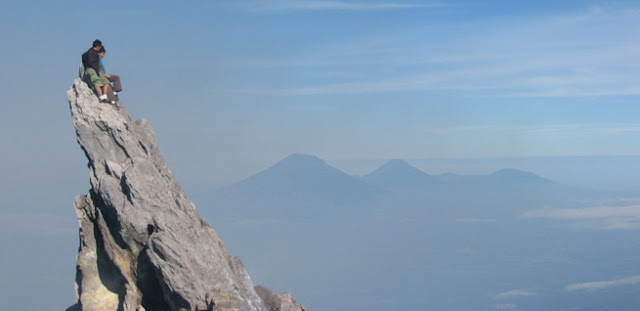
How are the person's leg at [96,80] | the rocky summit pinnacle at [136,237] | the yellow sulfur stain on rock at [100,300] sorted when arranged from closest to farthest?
1. the rocky summit pinnacle at [136,237]
2. the yellow sulfur stain on rock at [100,300]
3. the person's leg at [96,80]

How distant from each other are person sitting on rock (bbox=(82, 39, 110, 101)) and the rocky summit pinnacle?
1.72ft

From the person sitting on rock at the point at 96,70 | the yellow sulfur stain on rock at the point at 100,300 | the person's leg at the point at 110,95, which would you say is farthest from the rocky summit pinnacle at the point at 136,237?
the person sitting on rock at the point at 96,70

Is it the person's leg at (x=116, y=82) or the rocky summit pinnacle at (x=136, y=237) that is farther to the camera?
the person's leg at (x=116, y=82)

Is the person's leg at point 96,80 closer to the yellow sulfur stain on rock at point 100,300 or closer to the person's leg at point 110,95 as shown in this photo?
the person's leg at point 110,95

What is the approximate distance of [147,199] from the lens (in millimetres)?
31703

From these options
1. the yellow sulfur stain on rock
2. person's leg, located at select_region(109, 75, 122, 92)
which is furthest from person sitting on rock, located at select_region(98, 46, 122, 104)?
the yellow sulfur stain on rock

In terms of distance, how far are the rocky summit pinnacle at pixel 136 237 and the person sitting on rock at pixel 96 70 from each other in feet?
1.72

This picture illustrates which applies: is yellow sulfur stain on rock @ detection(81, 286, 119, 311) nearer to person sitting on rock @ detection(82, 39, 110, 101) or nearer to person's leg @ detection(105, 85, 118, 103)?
person's leg @ detection(105, 85, 118, 103)

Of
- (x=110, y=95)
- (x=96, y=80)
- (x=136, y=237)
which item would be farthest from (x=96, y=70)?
(x=136, y=237)

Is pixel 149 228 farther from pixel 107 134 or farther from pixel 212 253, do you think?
pixel 107 134

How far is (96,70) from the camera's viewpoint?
34.2 metres

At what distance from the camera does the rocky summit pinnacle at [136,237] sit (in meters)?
30.4

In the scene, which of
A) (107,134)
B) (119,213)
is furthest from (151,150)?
(119,213)

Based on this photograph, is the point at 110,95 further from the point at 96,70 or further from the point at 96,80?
the point at 96,70
